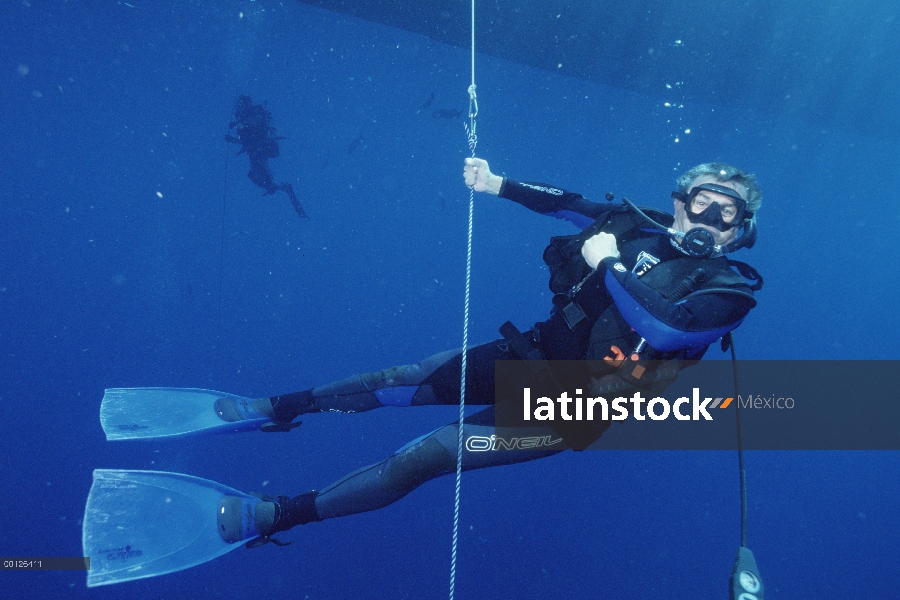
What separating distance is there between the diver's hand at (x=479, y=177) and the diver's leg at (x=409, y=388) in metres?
1.18

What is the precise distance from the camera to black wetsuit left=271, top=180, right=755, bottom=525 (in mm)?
2027

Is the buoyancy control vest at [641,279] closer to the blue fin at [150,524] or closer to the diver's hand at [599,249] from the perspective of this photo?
the diver's hand at [599,249]

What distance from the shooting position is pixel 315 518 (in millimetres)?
2701

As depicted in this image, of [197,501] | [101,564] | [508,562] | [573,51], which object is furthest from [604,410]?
[573,51]

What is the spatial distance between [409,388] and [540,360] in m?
1.04

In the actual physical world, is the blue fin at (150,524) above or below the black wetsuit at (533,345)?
below

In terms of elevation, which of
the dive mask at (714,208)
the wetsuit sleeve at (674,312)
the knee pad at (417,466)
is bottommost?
the knee pad at (417,466)

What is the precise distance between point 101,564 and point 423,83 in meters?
7.05

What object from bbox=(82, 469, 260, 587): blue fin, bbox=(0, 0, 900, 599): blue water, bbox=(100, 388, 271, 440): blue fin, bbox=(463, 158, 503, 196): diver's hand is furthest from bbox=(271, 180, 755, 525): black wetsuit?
bbox=(0, 0, 900, 599): blue water

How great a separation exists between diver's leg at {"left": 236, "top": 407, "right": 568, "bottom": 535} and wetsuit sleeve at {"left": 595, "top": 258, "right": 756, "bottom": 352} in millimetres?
1026

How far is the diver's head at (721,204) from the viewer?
232 centimetres

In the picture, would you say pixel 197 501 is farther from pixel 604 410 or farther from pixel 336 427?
pixel 336 427

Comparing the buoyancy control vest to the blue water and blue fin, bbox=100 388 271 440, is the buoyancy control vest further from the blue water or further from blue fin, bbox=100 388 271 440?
the blue water

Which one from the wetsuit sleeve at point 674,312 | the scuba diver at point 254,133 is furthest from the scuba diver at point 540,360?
the scuba diver at point 254,133
